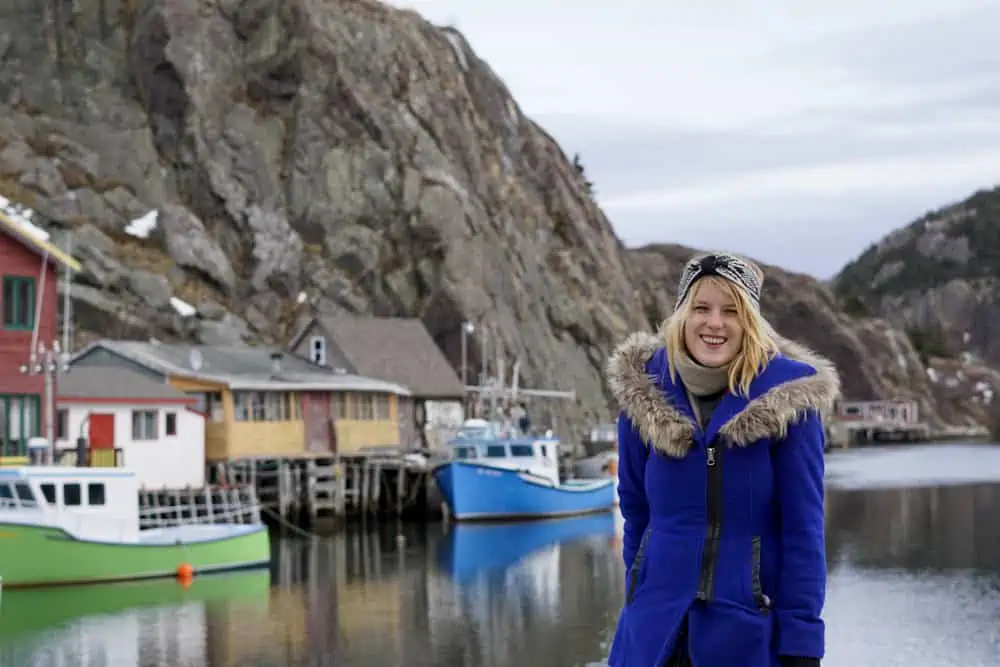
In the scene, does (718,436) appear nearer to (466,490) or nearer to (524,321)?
(466,490)

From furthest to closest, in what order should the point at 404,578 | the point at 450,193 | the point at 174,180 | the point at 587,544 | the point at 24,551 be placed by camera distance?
the point at 450,193 → the point at 174,180 → the point at 587,544 → the point at 404,578 → the point at 24,551

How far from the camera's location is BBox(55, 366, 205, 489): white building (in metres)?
→ 53.1

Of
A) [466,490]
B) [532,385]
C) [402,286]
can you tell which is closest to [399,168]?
[402,286]

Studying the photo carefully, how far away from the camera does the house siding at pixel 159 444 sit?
5356 centimetres

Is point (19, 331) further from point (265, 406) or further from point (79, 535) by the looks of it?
point (265, 406)

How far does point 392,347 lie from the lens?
80312 millimetres

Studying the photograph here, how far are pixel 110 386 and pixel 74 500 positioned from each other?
667 inches

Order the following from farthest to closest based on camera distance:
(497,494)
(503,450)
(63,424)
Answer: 1. (503,450)
2. (497,494)
3. (63,424)

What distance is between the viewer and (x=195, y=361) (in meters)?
63.3

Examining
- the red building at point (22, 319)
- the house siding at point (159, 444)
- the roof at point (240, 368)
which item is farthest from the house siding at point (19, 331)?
the roof at point (240, 368)

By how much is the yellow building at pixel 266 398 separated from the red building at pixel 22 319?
1325 cm

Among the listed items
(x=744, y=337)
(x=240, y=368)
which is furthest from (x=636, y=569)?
(x=240, y=368)

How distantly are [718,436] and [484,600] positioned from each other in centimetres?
3362

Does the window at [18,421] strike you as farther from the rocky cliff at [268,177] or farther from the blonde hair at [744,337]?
the blonde hair at [744,337]
